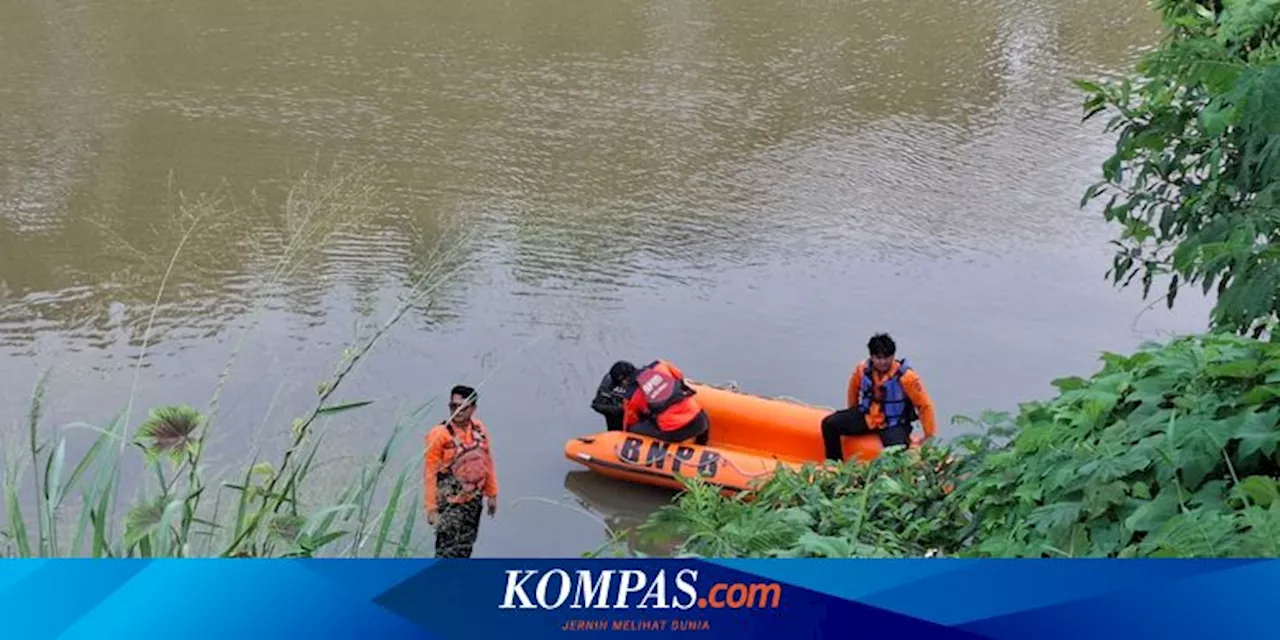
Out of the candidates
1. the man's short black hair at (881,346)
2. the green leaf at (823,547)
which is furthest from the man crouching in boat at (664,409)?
the green leaf at (823,547)

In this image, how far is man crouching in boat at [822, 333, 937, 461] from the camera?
6.81 m

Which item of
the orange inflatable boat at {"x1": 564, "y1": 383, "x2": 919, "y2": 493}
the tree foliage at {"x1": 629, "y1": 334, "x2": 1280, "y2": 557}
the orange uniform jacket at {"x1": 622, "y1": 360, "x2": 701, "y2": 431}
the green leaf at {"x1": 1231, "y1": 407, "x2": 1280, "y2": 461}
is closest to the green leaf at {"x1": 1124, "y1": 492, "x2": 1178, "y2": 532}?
the tree foliage at {"x1": 629, "y1": 334, "x2": 1280, "y2": 557}

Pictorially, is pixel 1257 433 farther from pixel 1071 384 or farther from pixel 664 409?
pixel 664 409

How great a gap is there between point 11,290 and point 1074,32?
13251 millimetres

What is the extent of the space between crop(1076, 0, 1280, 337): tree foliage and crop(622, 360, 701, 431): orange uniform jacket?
2765mm

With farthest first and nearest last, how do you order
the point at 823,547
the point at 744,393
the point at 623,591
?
1. the point at 744,393
2. the point at 823,547
3. the point at 623,591

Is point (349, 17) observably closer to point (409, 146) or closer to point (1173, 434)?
point (409, 146)

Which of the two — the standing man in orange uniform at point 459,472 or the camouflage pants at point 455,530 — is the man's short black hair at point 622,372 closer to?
the standing man in orange uniform at point 459,472

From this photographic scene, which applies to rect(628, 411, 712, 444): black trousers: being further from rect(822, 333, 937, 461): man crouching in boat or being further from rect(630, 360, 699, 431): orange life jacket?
rect(822, 333, 937, 461): man crouching in boat

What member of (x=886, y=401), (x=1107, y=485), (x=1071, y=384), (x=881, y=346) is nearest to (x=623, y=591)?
(x=1107, y=485)

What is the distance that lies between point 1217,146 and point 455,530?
2.68 metres

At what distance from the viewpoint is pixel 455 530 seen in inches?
170

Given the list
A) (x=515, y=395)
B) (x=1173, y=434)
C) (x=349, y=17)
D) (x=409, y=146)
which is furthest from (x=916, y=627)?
(x=349, y=17)

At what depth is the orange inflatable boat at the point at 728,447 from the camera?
22.4 feet
